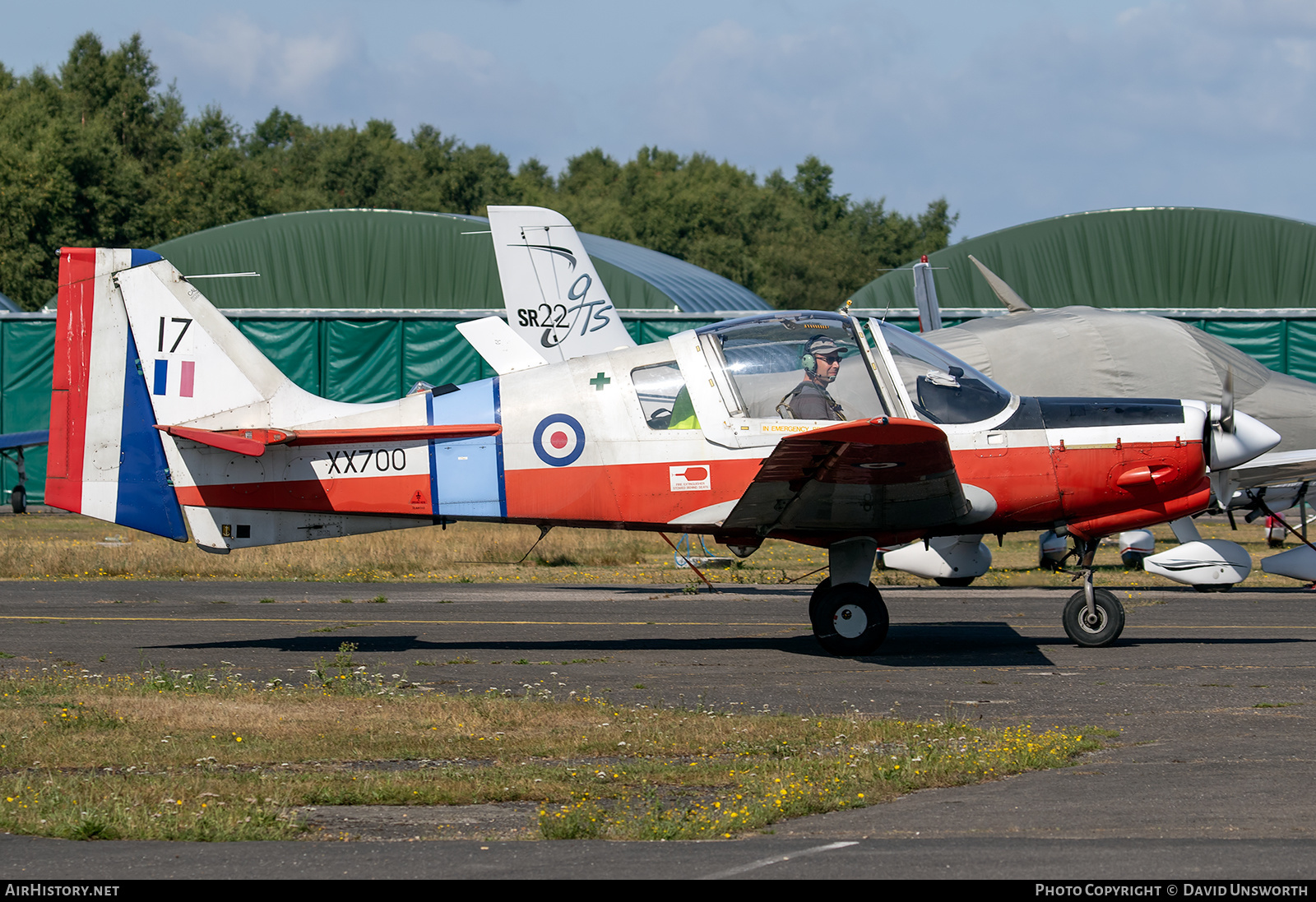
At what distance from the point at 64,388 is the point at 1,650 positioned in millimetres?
2248

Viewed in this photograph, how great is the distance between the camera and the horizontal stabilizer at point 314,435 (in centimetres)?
1075

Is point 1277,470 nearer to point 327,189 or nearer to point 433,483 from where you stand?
point 433,483

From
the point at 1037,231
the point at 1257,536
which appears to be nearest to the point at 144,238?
the point at 1037,231

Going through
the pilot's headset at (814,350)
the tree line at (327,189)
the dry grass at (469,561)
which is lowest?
the dry grass at (469,561)

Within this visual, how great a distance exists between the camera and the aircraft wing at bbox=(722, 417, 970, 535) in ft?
30.9

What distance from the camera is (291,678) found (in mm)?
9898

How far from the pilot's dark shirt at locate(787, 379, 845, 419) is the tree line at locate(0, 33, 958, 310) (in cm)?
4953

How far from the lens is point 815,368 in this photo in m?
10.7

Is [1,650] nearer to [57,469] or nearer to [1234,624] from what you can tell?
[57,469]

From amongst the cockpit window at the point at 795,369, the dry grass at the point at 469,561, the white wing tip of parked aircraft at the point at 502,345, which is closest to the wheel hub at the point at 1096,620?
the cockpit window at the point at 795,369

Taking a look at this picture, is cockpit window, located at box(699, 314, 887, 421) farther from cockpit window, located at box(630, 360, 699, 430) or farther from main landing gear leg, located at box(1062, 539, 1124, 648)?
main landing gear leg, located at box(1062, 539, 1124, 648)

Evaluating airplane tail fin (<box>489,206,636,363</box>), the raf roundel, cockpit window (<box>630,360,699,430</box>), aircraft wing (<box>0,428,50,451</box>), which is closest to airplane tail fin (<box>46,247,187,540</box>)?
the raf roundel

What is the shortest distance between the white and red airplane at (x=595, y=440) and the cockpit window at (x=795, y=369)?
0.01m

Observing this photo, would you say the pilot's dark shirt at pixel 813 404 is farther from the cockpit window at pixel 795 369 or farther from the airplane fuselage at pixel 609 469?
the airplane fuselage at pixel 609 469
